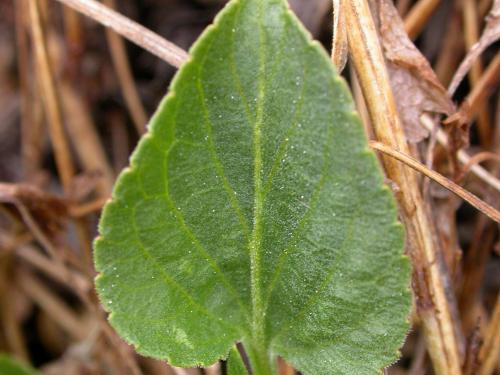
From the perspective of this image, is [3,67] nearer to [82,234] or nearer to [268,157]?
[82,234]

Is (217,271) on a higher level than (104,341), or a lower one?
higher

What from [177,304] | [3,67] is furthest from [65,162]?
[177,304]

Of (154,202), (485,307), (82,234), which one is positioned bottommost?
(82,234)

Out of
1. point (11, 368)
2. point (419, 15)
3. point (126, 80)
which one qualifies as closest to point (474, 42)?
point (419, 15)

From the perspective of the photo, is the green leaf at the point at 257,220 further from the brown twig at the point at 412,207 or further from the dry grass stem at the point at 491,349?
the dry grass stem at the point at 491,349

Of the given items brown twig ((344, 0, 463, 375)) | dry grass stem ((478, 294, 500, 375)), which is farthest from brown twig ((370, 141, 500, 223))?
dry grass stem ((478, 294, 500, 375))

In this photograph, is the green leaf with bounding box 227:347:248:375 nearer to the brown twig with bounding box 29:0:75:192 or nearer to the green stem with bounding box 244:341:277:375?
the green stem with bounding box 244:341:277:375

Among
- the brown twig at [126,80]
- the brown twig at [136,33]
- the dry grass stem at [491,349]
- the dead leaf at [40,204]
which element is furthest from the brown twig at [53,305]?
the dry grass stem at [491,349]
